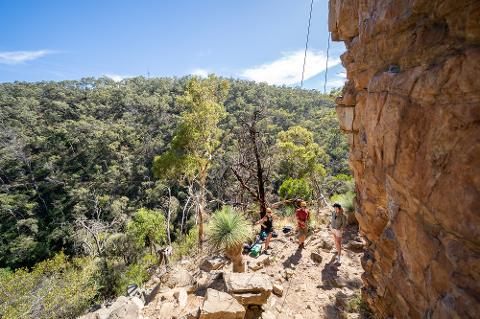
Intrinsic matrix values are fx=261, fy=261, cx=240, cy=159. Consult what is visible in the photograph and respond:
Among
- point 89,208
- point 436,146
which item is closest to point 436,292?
point 436,146

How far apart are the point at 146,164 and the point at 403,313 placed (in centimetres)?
3262

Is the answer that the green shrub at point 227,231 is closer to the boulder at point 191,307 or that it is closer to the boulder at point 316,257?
the boulder at point 191,307

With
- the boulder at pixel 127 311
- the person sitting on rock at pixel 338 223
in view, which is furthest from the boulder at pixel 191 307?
the person sitting on rock at pixel 338 223

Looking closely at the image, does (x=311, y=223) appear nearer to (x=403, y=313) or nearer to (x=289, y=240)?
(x=289, y=240)

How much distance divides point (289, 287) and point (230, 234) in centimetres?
169

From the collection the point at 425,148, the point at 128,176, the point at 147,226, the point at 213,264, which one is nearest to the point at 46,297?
the point at 147,226

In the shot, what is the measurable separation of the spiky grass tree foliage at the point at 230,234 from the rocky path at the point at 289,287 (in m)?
0.46

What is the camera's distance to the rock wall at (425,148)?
1.81 metres

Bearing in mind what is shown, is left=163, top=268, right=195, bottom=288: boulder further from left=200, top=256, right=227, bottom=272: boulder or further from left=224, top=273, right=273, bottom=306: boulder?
left=224, top=273, right=273, bottom=306: boulder

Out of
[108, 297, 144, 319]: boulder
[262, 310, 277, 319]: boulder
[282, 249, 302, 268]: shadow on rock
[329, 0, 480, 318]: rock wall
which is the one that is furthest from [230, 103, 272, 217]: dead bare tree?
[329, 0, 480, 318]: rock wall

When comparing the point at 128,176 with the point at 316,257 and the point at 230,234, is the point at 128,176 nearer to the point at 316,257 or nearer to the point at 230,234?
the point at 230,234

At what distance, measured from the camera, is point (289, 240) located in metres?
7.65

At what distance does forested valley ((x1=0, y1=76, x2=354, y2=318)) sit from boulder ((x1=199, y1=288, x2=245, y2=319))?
5.27 meters

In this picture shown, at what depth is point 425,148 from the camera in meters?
2.19
